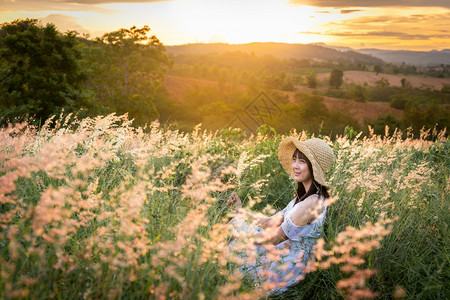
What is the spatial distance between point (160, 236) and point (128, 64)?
26271 mm

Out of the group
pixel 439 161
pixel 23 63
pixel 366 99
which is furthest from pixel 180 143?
pixel 366 99

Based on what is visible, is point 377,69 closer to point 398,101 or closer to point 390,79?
point 390,79

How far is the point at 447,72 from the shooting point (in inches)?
2180

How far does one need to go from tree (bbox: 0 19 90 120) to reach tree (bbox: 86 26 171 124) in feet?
27.4

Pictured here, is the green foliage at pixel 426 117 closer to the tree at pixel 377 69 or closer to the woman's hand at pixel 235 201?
the tree at pixel 377 69

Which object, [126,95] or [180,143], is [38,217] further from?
[126,95]

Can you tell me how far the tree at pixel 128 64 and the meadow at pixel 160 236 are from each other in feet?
73.2

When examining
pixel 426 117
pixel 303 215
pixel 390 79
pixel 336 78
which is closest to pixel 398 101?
pixel 426 117

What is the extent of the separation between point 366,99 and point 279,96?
14.2m

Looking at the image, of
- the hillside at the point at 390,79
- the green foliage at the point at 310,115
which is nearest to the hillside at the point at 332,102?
the green foliage at the point at 310,115

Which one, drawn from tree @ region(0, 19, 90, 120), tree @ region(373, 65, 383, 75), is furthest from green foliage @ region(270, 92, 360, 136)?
tree @ region(0, 19, 90, 120)

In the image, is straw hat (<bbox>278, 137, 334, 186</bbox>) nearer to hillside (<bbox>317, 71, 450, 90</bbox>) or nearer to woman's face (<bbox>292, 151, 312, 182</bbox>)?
woman's face (<bbox>292, 151, 312, 182</bbox>)

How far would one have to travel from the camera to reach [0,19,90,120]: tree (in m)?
16.2

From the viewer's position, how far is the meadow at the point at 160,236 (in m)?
1.77
